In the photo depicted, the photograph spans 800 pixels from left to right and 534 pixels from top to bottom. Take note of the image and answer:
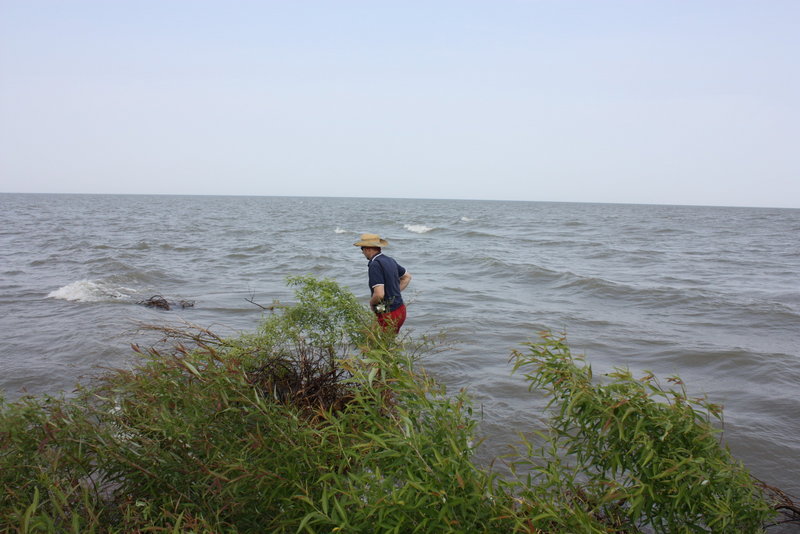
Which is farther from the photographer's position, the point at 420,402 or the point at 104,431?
the point at 104,431

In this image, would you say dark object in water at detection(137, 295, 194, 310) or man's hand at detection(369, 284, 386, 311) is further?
dark object in water at detection(137, 295, 194, 310)

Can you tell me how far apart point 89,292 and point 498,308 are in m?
9.75

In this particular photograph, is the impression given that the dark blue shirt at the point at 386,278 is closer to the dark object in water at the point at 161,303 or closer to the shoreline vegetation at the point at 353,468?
the shoreline vegetation at the point at 353,468

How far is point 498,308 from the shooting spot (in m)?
12.2

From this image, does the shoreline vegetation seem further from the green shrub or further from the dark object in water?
the dark object in water

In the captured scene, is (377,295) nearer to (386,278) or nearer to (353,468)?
(386,278)

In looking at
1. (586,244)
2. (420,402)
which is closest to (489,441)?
(420,402)

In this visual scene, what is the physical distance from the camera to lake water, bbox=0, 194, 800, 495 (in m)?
6.58

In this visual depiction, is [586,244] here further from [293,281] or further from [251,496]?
[251,496]

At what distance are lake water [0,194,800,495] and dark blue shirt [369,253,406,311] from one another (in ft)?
0.92

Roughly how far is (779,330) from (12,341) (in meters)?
13.6

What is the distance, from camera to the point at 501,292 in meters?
14.4

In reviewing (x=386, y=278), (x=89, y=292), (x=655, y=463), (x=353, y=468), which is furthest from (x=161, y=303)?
(x=655, y=463)

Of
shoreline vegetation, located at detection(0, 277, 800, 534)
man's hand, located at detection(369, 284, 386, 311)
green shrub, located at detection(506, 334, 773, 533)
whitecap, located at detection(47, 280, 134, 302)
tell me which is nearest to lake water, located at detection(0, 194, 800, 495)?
whitecap, located at detection(47, 280, 134, 302)
